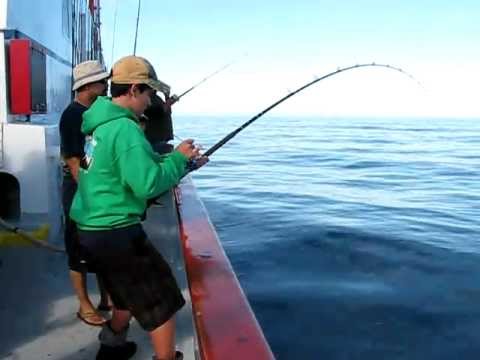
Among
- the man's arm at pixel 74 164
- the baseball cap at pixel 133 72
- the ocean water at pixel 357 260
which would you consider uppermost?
the baseball cap at pixel 133 72

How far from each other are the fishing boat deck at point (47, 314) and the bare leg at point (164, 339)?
0.41 m

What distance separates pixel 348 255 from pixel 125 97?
5.01 m

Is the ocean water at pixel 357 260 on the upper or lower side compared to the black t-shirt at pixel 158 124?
lower

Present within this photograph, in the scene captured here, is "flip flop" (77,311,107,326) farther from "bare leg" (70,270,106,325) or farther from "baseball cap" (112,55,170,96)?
"baseball cap" (112,55,170,96)

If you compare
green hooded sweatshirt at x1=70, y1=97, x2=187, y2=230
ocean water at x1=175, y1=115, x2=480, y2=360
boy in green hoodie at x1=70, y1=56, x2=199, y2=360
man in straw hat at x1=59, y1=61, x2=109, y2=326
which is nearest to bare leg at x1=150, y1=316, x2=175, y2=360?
boy in green hoodie at x1=70, y1=56, x2=199, y2=360

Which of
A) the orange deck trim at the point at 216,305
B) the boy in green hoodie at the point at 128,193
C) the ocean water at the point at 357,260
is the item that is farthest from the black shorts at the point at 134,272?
the ocean water at the point at 357,260

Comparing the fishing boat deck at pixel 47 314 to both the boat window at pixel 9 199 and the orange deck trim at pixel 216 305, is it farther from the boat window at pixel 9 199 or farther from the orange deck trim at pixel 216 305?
the boat window at pixel 9 199

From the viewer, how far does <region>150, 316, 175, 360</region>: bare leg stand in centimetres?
249

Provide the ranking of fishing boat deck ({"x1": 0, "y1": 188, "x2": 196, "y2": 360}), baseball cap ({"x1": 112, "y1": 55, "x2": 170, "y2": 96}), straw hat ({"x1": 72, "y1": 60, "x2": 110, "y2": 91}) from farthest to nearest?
straw hat ({"x1": 72, "y1": 60, "x2": 110, "y2": 91}) → fishing boat deck ({"x1": 0, "y1": 188, "x2": 196, "y2": 360}) → baseball cap ({"x1": 112, "y1": 55, "x2": 170, "y2": 96})

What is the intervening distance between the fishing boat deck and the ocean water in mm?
1310

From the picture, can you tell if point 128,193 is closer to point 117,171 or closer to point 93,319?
point 117,171

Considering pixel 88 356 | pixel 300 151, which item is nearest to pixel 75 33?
pixel 88 356

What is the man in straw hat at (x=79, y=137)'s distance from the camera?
10.5 feet

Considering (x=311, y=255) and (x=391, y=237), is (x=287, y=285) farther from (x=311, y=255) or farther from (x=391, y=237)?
(x=391, y=237)
